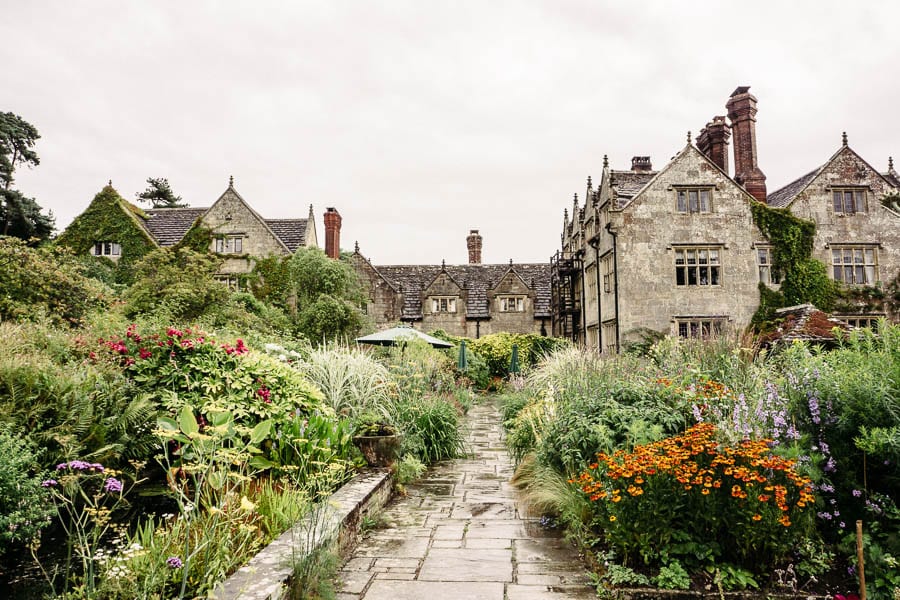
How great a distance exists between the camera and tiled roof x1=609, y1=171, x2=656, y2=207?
74.5 ft

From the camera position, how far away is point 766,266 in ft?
73.3

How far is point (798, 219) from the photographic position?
22438mm

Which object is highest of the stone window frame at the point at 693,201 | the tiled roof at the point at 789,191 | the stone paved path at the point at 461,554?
the tiled roof at the point at 789,191

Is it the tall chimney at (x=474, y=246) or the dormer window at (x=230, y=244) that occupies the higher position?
the tall chimney at (x=474, y=246)

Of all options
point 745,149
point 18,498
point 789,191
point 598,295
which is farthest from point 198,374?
point 789,191

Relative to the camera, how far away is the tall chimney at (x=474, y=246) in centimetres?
4141

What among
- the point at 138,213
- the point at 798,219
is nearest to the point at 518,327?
the point at 798,219

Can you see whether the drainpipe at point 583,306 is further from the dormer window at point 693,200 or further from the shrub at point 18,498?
the shrub at point 18,498

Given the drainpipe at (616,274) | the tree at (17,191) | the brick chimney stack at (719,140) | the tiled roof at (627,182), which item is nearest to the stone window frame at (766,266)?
the brick chimney stack at (719,140)

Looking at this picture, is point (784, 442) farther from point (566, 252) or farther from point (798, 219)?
point (566, 252)

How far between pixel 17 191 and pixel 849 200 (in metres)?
39.9

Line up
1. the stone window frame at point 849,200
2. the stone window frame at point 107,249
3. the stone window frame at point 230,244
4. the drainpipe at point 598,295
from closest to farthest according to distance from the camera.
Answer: the stone window frame at point 849,200
the drainpipe at point 598,295
the stone window frame at point 107,249
the stone window frame at point 230,244

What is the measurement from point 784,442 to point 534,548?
213cm

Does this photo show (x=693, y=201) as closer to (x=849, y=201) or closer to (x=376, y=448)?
(x=849, y=201)
